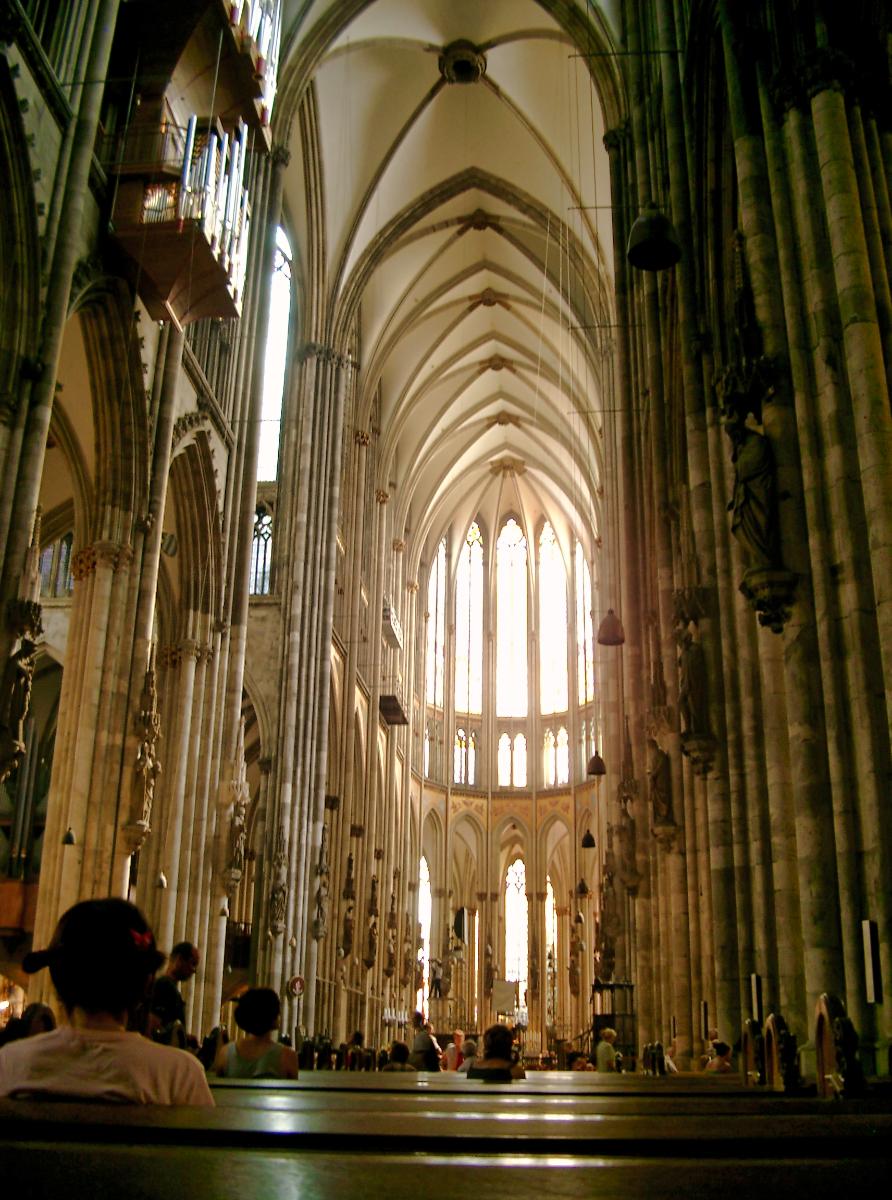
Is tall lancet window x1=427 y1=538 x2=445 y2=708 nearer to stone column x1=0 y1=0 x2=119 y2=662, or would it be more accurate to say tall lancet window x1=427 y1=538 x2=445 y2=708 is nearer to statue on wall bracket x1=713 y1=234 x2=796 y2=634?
stone column x1=0 y1=0 x2=119 y2=662

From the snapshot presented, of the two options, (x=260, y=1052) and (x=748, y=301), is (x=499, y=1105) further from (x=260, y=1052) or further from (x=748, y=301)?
(x=748, y=301)

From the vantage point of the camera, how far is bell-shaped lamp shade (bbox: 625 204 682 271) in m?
11.4

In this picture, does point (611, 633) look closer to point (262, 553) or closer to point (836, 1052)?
point (262, 553)

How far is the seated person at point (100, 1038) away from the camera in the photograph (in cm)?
250

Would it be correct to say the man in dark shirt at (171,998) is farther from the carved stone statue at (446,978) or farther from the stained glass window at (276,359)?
the carved stone statue at (446,978)

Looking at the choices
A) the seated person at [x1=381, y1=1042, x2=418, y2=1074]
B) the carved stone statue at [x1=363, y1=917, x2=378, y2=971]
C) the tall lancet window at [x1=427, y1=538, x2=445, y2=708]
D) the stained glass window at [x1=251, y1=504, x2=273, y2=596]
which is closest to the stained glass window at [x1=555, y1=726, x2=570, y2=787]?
the tall lancet window at [x1=427, y1=538, x2=445, y2=708]

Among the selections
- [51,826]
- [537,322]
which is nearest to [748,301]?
[51,826]

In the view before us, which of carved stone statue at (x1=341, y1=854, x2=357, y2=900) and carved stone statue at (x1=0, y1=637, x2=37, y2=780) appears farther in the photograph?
carved stone statue at (x1=341, y1=854, x2=357, y2=900)

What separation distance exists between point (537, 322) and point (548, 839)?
20.8m

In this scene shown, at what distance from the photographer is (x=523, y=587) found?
49.8m

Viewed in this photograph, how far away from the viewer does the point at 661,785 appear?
48.7 feet

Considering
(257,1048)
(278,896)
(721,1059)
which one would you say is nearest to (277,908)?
(278,896)

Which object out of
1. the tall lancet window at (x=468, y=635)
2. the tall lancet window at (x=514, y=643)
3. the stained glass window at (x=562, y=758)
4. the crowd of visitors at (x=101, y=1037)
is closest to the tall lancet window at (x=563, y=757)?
the stained glass window at (x=562, y=758)

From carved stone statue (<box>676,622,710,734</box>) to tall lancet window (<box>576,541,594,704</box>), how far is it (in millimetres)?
35037
